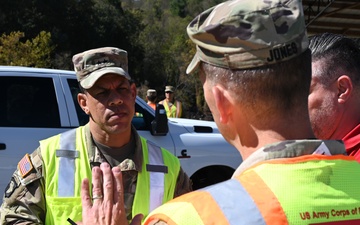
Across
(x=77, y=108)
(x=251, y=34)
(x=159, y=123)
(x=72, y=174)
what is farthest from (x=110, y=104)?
(x=159, y=123)

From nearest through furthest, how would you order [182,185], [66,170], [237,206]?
[237,206], [66,170], [182,185]

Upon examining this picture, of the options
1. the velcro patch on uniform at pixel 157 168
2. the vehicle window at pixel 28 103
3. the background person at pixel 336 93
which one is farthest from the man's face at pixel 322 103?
the vehicle window at pixel 28 103

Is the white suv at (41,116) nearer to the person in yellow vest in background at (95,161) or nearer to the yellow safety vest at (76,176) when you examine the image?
the person in yellow vest in background at (95,161)

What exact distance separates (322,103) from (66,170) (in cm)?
124

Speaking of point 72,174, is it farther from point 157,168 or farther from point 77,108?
point 77,108

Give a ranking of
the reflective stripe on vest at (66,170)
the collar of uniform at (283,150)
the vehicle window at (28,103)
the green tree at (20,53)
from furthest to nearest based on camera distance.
Result: the green tree at (20,53)
the vehicle window at (28,103)
the reflective stripe on vest at (66,170)
the collar of uniform at (283,150)

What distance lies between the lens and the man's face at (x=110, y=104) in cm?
306

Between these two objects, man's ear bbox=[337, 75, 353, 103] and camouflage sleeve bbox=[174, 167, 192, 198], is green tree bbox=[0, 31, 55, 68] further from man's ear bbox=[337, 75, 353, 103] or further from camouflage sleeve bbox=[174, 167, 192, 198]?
man's ear bbox=[337, 75, 353, 103]

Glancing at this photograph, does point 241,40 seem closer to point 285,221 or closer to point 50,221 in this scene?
point 285,221

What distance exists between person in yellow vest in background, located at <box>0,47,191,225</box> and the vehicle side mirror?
3.30 metres

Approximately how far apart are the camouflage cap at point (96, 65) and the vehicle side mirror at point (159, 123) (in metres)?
3.50

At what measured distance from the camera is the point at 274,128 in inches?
58.0

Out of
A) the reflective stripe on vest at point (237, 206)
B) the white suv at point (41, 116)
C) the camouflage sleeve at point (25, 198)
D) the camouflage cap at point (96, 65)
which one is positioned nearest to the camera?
the reflective stripe on vest at point (237, 206)

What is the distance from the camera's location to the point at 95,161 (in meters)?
2.91
